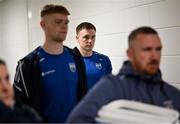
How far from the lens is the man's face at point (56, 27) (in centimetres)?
215

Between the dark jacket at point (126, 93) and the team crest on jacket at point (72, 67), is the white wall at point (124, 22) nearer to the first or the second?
the team crest on jacket at point (72, 67)

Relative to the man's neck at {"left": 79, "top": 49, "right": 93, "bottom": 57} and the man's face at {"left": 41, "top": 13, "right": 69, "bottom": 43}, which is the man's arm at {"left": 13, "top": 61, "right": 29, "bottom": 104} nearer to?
the man's face at {"left": 41, "top": 13, "right": 69, "bottom": 43}

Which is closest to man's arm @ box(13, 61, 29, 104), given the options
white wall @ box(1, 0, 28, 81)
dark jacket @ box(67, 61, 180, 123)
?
dark jacket @ box(67, 61, 180, 123)

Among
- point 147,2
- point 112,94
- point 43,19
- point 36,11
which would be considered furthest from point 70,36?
point 112,94

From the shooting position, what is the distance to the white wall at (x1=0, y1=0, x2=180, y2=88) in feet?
9.60

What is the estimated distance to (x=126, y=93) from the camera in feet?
4.85

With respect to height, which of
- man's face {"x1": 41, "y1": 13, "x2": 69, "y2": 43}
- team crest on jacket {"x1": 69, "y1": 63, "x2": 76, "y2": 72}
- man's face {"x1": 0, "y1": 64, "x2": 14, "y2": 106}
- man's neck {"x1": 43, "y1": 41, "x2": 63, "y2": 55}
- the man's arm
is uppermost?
man's face {"x1": 41, "y1": 13, "x2": 69, "y2": 43}

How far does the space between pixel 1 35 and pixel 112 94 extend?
4.93 metres

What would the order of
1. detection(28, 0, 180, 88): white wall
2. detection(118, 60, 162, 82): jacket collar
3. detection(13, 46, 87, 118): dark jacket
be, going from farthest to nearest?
1. detection(28, 0, 180, 88): white wall
2. detection(13, 46, 87, 118): dark jacket
3. detection(118, 60, 162, 82): jacket collar

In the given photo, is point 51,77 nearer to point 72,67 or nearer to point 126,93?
point 72,67

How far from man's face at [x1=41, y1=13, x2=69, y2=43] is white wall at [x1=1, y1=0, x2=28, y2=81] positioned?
2.79 metres

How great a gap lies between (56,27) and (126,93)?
0.87 meters

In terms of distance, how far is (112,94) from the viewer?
1.46 m

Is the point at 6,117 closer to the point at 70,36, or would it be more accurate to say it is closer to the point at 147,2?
the point at 147,2
